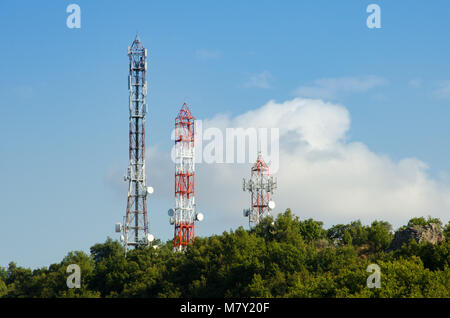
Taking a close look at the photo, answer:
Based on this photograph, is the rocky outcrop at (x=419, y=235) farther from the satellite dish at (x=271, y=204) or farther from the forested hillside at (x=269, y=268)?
the satellite dish at (x=271, y=204)

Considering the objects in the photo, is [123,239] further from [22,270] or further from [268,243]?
[22,270]

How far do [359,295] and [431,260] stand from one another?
14106 millimetres

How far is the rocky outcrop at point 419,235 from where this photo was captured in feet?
254

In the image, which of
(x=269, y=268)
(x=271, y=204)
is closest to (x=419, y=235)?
(x=269, y=268)

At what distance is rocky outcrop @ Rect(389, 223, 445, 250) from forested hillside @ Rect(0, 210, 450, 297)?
5.03 feet

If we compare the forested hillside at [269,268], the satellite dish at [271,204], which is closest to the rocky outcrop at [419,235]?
the forested hillside at [269,268]

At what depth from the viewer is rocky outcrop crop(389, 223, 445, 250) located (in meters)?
77.6

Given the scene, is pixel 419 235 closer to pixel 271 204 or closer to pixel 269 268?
pixel 269 268

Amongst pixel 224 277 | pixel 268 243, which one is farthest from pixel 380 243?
pixel 224 277

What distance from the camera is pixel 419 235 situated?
77.9 metres

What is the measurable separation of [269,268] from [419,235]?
59.9ft

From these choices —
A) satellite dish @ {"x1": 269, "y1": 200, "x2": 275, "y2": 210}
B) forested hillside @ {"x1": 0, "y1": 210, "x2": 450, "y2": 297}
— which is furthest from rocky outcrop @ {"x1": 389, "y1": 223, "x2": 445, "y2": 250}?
satellite dish @ {"x1": 269, "y1": 200, "x2": 275, "y2": 210}
